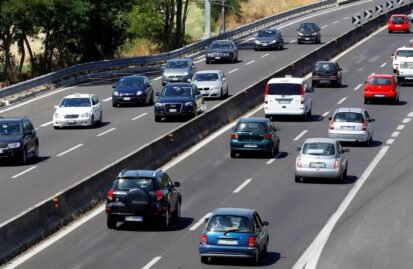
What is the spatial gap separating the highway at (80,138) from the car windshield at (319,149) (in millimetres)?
7227

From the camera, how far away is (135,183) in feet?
92.8

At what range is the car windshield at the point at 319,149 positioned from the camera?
36406mm

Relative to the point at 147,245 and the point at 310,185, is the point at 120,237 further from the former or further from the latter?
the point at 310,185

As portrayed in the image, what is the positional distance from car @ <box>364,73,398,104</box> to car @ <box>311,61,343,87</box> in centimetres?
579

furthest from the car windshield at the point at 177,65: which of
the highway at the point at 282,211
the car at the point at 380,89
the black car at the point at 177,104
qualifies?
the highway at the point at 282,211

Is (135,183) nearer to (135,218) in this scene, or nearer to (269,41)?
(135,218)

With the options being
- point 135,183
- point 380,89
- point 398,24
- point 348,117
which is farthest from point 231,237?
point 398,24

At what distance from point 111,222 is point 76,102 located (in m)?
21.6

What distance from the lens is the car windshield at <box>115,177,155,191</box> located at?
92.6 ft

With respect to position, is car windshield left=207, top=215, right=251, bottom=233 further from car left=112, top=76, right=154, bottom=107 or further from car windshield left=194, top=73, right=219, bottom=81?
car windshield left=194, top=73, right=219, bottom=81

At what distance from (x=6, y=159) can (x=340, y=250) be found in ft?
56.5

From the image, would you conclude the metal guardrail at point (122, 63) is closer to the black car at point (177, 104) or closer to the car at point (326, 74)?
the black car at point (177, 104)

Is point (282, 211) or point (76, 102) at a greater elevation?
point (76, 102)

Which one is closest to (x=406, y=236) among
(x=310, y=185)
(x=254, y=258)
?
(x=254, y=258)
